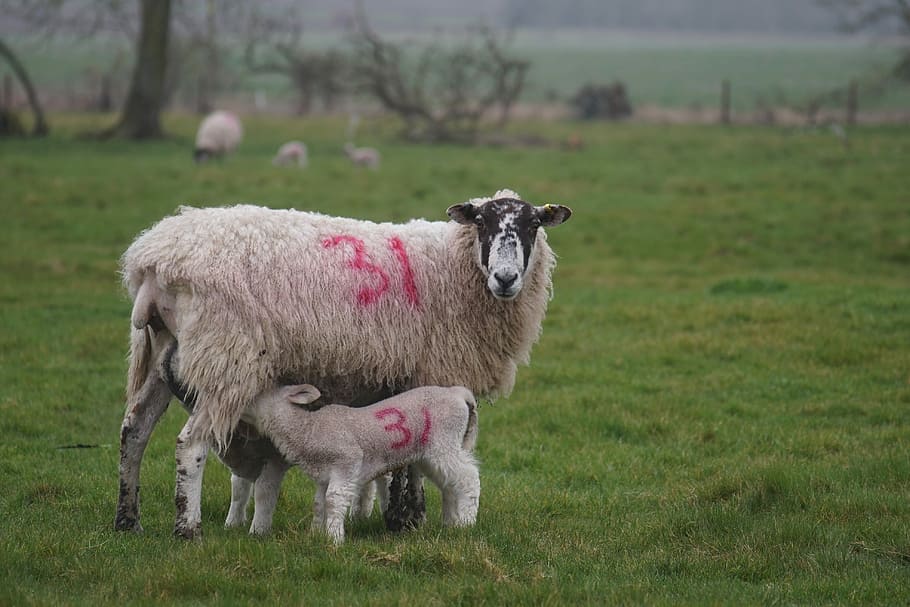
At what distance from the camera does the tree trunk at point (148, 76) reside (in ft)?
93.2

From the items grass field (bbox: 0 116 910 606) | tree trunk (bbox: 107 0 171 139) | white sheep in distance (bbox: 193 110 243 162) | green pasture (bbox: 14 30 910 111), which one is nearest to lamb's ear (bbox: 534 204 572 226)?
grass field (bbox: 0 116 910 606)

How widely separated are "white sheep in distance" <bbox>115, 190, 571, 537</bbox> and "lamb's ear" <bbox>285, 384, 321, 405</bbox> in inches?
8.5

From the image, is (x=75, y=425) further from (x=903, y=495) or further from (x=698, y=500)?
(x=903, y=495)

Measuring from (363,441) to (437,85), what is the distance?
88.4 feet

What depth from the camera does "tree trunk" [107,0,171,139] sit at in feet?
93.2

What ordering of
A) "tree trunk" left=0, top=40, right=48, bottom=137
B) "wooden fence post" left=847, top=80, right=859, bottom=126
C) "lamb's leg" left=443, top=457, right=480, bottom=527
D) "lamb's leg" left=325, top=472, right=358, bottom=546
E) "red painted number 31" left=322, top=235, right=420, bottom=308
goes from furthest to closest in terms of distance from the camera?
1. "wooden fence post" left=847, top=80, right=859, bottom=126
2. "tree trunk" left=0, top=40, right=48, bottom=137
3. "red painted number 31" left=322, top=235, right=420, bottom=308
4. "lamb's leg" left=443, top=457, right=480, bottom=527
5. "lamb's leg" left=325, top=472, right=358, bottom=546

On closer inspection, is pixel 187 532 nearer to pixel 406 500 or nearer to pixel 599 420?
pixel 406 500

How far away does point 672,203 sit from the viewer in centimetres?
1925

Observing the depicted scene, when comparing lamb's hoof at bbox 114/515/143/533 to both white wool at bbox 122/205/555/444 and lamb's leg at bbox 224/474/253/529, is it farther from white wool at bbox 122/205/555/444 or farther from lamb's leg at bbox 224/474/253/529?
white wool at bbox 122/205/555/444

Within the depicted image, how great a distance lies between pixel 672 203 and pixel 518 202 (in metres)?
12.7

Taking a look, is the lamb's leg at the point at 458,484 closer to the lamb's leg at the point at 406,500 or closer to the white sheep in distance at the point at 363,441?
the white sheep in distance at the point at 363,441

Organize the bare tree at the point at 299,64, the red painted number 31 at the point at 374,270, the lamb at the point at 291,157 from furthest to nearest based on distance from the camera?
1. the bare tree at the point at 299,64
2. the lamb at the point at 291,157
3. the red painted number 31 at the point at 374,270

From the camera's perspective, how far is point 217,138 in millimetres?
25438

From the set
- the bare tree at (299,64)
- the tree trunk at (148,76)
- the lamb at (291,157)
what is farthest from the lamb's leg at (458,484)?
the bare tree at (299,64)
